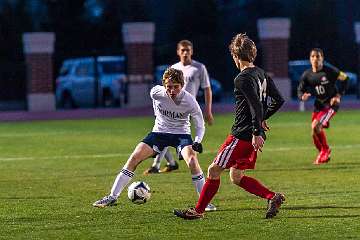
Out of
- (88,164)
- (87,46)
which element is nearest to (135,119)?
(88,164)

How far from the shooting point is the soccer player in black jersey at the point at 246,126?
11.8 meters

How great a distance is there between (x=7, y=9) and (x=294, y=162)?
35551mm

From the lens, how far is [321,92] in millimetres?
19984

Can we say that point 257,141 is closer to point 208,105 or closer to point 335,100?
point 208,105

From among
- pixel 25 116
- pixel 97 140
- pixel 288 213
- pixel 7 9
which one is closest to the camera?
pixel 288 213

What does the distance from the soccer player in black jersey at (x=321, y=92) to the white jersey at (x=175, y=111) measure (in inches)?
241

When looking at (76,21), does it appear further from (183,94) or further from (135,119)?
(183,94)

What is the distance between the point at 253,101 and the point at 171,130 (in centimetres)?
223

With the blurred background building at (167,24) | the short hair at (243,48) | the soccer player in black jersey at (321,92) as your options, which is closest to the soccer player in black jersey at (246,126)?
the short hair at (243,48)

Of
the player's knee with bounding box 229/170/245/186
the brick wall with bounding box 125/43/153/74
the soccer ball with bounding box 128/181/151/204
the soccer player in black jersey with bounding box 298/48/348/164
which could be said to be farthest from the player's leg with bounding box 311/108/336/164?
the brick wall with bounding box 125/43/153/74

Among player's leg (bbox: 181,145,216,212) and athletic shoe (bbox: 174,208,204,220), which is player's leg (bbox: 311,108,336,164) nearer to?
player's leg (bbox: 181,145,216,212)

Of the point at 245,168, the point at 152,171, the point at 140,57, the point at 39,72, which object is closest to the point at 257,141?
the point at 245,168

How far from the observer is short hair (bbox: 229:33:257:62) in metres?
11.9

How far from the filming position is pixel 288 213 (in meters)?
12.8
